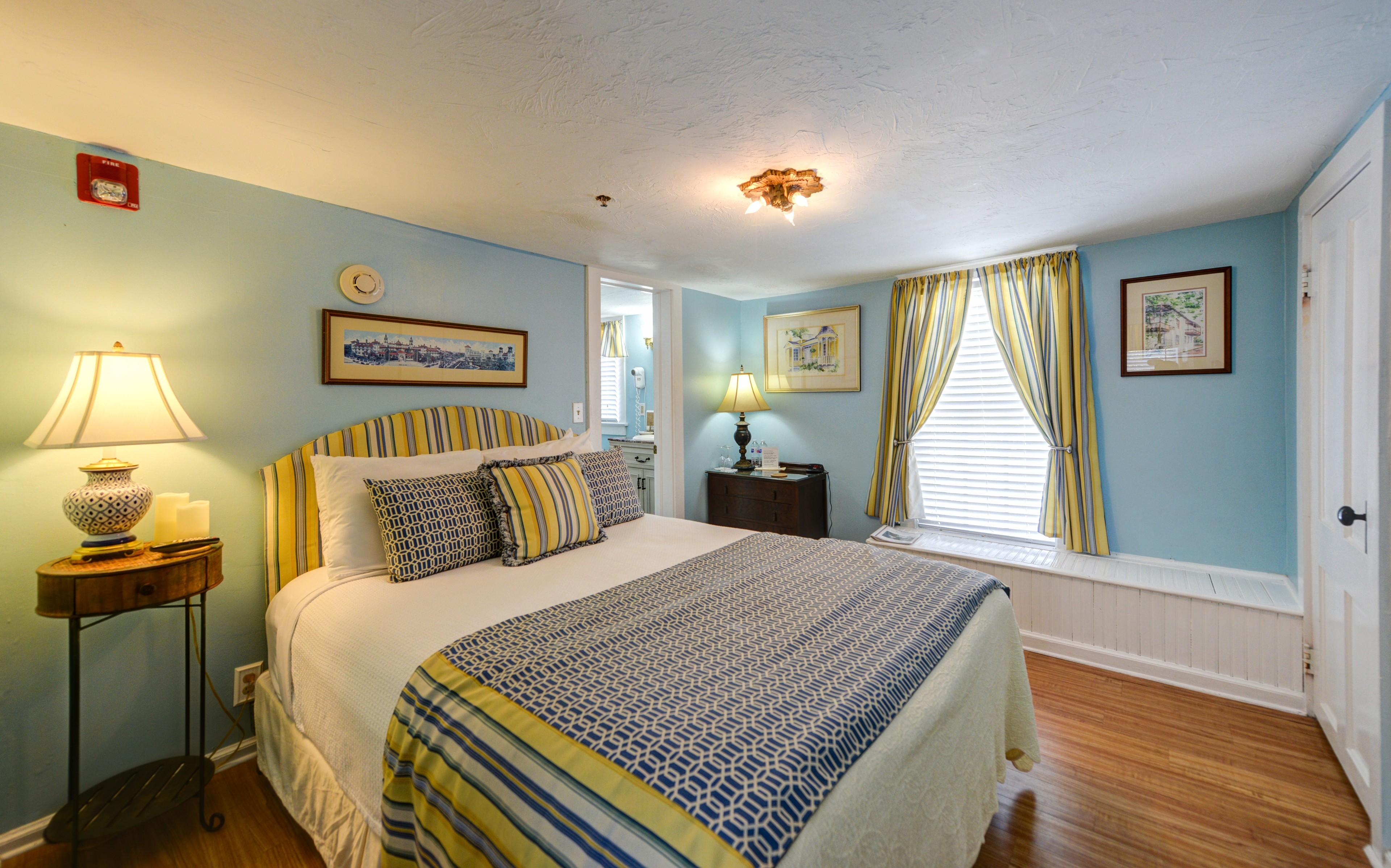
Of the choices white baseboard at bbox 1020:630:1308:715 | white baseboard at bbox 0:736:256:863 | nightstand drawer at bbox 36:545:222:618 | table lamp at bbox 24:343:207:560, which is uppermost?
table lamp at bbox 24:343:207:560

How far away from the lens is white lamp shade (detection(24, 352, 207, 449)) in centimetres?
161

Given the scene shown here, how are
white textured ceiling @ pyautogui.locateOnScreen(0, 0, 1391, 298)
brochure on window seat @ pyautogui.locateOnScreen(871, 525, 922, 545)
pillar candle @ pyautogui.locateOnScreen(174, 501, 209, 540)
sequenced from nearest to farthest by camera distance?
1. white textured ceiling @ pyautogui.locateOnScreen(0, 0, 1391, 298)
2. pillar candle @ pyautogui.locateOnScreen(174, 501, 209, 540)
3. brochure on window seat @ pyautogui.locateOnScreen(871, 525, 922, 545)

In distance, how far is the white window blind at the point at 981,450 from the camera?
3.49 meters

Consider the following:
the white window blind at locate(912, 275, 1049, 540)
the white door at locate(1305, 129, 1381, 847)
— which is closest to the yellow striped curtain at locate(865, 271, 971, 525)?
the white window blind at locate(912, 275, 1049, 540)

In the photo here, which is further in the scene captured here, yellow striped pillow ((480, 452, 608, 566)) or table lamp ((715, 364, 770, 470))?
table lamp ((715, 364, 770, 470))

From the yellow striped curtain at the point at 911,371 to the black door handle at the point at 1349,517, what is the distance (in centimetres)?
205

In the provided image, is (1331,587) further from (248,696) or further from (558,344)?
(248,696)

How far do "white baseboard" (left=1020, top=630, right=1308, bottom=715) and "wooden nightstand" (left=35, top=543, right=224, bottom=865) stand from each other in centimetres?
333

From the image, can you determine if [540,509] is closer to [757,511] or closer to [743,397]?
[757,511]

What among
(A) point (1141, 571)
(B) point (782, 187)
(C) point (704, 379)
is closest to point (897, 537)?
(A) point (1141, 571)

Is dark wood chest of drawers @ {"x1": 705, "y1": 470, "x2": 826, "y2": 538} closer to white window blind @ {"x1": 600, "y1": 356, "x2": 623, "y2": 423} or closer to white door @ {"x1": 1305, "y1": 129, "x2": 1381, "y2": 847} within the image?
white window blind @ {"x1": 600, "y1": 356, "x2": 623, "y2": 423}

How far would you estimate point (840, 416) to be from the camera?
4.31m

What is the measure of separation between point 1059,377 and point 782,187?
2242 mm

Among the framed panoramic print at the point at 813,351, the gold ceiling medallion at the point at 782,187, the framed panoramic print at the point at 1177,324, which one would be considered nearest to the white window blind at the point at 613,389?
the framed panoramic print at the point at 813,351
